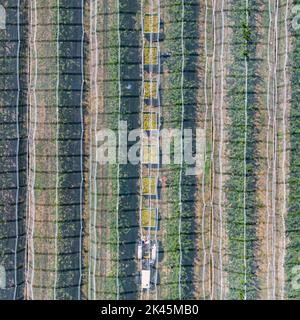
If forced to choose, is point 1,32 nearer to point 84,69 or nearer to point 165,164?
point 84,69

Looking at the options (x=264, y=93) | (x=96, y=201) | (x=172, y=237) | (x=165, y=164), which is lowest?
(x=172, y=237)

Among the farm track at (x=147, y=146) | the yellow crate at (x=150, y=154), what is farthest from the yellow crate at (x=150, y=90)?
the yellow crate at (x=150, y=154)

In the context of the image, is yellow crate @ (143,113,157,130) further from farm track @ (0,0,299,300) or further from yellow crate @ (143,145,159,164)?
yellow crate @ (143,145,159,164)

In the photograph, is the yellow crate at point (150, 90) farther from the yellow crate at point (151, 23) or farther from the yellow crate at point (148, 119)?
the yellow crate at point (151, 23)

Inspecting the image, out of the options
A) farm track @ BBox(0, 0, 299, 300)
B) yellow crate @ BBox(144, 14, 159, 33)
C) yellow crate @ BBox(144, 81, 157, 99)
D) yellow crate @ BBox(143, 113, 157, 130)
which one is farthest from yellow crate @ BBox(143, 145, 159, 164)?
yellow crate @ BBox(144, 14, 159, 33)

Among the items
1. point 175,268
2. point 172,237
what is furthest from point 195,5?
point 175,268

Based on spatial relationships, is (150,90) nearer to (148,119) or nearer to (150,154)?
(148,119)
